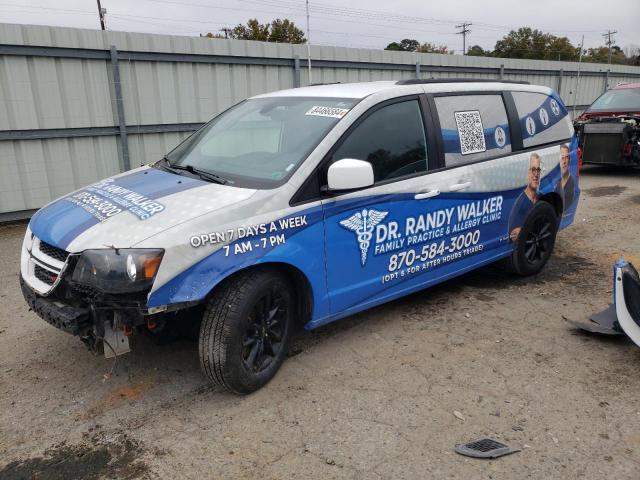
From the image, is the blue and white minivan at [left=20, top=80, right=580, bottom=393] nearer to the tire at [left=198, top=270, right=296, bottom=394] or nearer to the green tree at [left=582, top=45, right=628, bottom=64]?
the tire at [left=198, top=270, right=296, bottom=394]

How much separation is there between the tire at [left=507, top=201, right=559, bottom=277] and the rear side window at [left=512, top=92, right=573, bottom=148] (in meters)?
0.63

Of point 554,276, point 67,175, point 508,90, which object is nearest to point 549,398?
point 554,276

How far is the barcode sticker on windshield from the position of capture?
141 inches

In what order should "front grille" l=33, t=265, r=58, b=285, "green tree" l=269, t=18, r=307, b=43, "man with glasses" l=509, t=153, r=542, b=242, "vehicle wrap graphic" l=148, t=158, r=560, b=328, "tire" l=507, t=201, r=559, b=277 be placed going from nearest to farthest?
"vehicle wrap graphic" l=148, t=158, r=560, b=328
"front grille" l=33, t=265, r=58, b=285
"man with glasses" l=509, t=153, r=542, b=242
"tire" l=507, t=201, r=559, b=277
"green tree" l=269, t=18, r=307, b=43

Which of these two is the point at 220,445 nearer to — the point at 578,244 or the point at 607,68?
the point at 578,244

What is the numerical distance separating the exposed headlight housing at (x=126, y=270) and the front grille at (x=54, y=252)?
34cm

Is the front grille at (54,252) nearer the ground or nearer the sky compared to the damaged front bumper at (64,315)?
nearer the sky

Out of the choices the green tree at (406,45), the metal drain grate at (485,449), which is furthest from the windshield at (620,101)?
the green tree at (406,45)

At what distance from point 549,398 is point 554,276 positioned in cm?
243

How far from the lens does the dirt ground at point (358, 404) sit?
8.71ft

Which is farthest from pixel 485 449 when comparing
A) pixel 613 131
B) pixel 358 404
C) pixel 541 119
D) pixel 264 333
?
pixel 613 131

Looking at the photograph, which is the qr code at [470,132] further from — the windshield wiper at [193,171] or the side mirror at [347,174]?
the windshield wiper at [193,171]

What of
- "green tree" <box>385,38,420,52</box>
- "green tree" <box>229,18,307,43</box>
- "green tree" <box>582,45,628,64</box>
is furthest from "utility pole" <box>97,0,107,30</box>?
"green tree" <box>582,45,628,64</box>

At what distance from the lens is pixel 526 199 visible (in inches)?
193
